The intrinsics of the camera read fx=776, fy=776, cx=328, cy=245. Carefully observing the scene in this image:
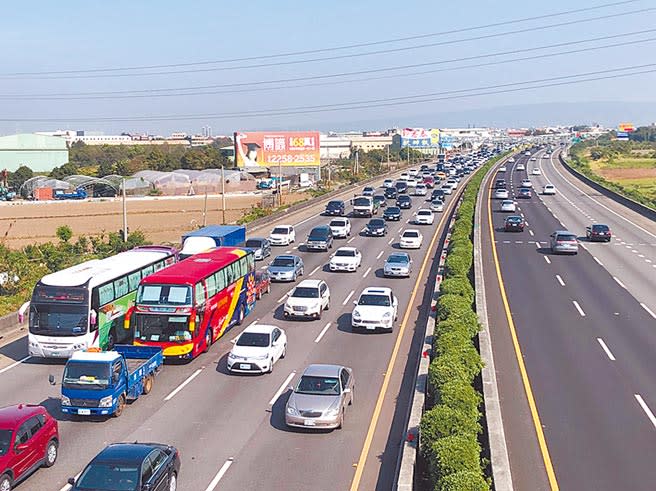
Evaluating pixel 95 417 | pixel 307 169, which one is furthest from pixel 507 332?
pixel 307 169

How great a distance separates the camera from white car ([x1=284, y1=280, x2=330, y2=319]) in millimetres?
31797

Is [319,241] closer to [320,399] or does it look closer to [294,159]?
[320,399]

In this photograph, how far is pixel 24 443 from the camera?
16.2 metres

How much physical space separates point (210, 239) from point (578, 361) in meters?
Answer: 20.5

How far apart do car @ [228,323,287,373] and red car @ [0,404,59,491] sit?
7.41m

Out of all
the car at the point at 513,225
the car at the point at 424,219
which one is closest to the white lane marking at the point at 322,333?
the car at the point at 513,225

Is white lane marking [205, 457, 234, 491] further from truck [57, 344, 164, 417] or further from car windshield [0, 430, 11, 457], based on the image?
truck [57, 344, 164, 417]

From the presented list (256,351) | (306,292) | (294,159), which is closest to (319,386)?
(256,351)

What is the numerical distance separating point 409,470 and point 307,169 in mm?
142106

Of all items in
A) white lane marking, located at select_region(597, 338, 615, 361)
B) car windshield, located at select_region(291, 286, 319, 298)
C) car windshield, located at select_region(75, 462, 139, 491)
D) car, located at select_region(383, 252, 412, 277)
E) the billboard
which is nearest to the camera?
car windshield, located at select_region(75, 462, 139, 491)

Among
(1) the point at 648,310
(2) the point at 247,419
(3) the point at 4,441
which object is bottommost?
(1) the point at 648,310

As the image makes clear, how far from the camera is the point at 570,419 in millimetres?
19312

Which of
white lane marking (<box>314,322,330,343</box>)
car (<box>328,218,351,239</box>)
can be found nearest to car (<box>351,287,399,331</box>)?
white lane marking (<box>314,322,330,343</box>)

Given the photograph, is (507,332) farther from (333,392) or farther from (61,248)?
(61,248)
